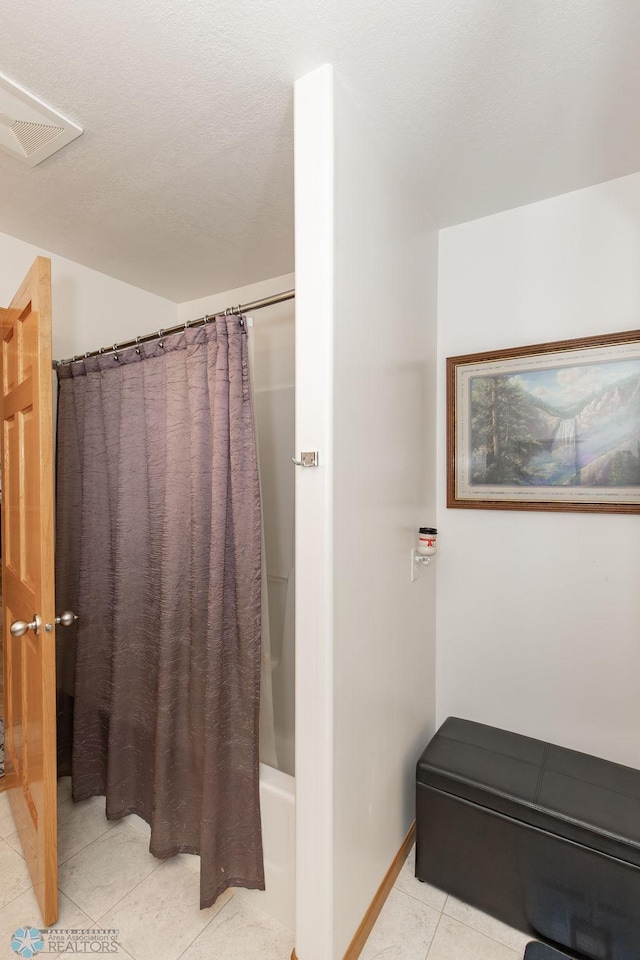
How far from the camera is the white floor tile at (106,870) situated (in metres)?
1.55

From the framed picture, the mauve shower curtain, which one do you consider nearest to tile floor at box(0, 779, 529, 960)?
the mauve shower curtain

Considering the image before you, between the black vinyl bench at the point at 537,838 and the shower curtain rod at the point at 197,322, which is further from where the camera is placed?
the shower curtain rod at the point at 197,322

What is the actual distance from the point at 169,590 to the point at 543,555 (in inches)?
56.3

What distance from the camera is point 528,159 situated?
157 cm

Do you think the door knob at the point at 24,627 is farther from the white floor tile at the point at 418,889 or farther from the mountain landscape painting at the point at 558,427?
the mountain landscape painting at the point at 558,427

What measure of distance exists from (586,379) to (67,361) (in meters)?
2.18

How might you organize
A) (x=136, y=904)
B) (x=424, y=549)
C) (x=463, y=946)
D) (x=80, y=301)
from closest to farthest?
1. (x=463, y=946)
2. (x=136, y=904)
3. (x=424, y=549)
4. (x=80, y=301)

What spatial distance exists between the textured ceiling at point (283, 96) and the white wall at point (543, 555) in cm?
15

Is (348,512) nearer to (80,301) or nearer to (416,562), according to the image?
(416,562)

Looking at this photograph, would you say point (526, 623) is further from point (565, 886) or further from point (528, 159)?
point (528, 159)

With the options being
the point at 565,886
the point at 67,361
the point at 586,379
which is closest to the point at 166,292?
the point at 67,361

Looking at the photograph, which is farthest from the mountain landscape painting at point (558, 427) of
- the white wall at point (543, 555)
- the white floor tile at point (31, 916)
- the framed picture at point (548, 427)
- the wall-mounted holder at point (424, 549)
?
the white floor tile at point (31, 916)

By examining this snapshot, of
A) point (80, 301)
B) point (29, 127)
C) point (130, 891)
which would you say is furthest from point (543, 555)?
point (80, 301)

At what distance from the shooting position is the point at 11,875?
1644 mm
